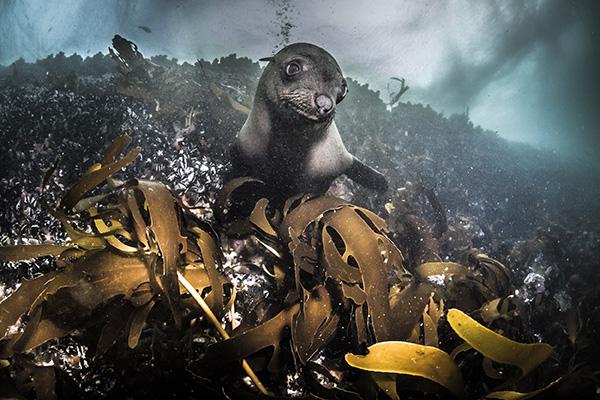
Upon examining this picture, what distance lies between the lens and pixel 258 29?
1192 inches

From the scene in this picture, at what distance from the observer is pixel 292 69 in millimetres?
2438

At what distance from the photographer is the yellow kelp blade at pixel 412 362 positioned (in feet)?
Result: 3.73

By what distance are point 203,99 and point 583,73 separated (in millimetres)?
37210

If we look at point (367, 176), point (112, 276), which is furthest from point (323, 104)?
point (112, 276)

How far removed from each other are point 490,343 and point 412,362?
0.28 meters

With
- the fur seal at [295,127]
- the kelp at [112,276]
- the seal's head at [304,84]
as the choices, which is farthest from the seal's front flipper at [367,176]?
the kelp at [112,276]

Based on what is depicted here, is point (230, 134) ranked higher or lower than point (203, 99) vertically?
lower

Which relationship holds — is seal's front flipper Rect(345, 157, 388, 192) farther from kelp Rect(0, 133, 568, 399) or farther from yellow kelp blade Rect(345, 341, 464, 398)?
yellow kelp blade Rect(345, 341, 464, 398)

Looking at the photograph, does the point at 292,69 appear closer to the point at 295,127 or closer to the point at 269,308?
the point at 295,127

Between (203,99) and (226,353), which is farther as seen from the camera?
(203,99)

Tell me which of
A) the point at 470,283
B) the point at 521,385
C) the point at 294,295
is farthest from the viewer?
the point at 470,283

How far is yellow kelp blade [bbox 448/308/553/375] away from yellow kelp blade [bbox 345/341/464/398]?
12 cm

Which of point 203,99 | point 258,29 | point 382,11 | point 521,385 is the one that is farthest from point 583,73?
point 521,385

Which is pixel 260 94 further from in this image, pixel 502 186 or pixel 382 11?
pixel 382 11
